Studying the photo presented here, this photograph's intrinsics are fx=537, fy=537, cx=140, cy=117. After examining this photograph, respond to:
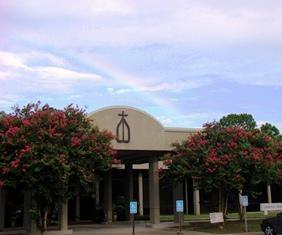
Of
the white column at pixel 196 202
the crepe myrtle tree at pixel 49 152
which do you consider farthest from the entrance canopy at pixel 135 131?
the white column at pixel 196 202

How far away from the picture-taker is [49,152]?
74.7 feet

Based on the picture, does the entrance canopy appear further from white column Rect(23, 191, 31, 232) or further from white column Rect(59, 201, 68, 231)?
white column Rect(23, 191, 31, 232)

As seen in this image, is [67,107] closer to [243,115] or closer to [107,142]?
[107,142]

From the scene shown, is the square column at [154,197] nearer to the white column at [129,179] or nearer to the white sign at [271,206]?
the white sign at [271,206]

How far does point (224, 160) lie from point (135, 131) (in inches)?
208

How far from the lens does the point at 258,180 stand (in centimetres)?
2941

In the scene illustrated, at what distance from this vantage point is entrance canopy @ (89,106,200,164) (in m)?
29.2

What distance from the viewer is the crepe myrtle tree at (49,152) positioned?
74.0ft

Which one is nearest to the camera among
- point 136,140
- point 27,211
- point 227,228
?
point 27,211

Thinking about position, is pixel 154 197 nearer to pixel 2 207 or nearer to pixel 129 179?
pixel 129 179

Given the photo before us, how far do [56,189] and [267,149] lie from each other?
1207 cm

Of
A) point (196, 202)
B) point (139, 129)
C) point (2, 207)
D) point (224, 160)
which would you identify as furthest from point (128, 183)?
point (196, 202)

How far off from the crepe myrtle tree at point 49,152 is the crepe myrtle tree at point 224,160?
5461 mm

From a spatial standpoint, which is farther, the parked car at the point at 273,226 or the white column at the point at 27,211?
the white column at the point at 27,211
